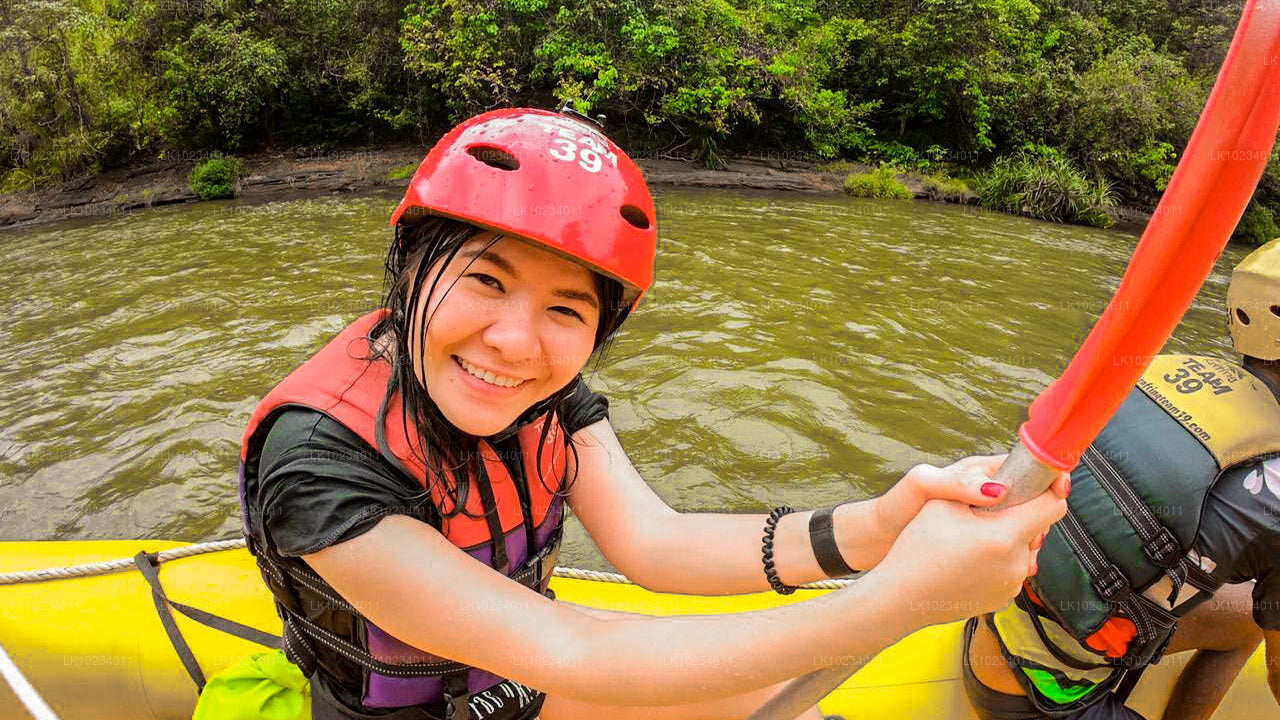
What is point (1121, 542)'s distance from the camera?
69.6 inches

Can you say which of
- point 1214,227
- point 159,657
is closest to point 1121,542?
point 1214,227

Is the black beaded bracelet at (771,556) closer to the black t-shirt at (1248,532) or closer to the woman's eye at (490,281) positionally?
the woman's eye at (490,281)

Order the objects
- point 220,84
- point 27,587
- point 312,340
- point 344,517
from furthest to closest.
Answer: point 220,84 → point 312,340 → point 27,587 → point 344,517

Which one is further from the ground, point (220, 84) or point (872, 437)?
point (220, 84)

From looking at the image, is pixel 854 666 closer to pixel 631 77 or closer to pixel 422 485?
pixel 422 485

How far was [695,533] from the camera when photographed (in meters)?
1.68

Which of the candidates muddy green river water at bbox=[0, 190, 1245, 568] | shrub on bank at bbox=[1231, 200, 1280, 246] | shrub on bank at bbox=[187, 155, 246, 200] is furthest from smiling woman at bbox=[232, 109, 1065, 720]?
shrub on bank at bbox=[1231, 200, 1280, 246]

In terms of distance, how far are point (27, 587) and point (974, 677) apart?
2.93m

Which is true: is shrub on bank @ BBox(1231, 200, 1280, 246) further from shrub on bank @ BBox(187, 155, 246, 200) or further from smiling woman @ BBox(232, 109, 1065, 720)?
shrub on bank @ BBox(187, 155, 246, 200)

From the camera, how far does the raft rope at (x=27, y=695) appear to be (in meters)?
1.22

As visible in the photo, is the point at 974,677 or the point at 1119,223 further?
the point at 1119,223

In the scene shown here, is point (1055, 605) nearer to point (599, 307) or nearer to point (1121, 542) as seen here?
point (1121, 542)

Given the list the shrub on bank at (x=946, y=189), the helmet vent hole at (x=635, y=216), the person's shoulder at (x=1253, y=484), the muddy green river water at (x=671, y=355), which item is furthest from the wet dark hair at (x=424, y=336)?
the shrub on bank at (x=946, y=189)

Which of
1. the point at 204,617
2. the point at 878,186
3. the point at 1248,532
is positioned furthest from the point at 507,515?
the point at 878,186
